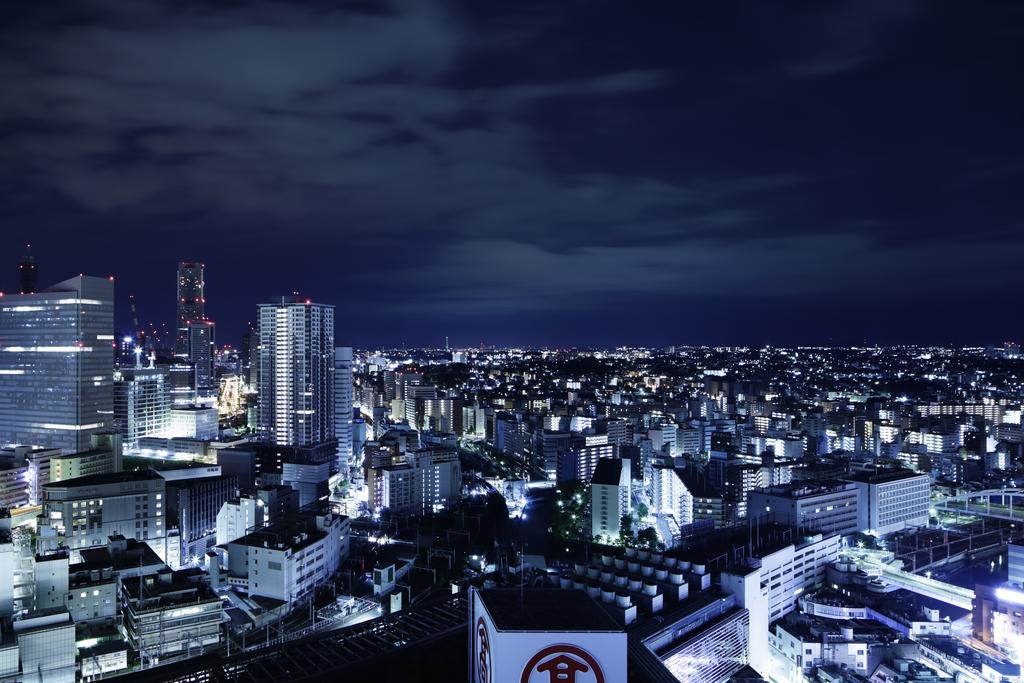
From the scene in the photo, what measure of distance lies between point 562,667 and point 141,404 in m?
19.2

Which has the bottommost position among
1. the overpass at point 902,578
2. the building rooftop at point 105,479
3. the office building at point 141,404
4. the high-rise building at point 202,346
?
the overpass at point 902,578

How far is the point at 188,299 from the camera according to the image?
35.9 m

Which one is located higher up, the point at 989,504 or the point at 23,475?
the point at 23,475

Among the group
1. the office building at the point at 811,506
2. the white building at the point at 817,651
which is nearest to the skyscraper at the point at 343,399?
the office building at the point at 811,506

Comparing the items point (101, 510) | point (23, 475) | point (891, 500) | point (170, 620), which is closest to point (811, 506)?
point (891, 500)

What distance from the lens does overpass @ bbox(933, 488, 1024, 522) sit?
Result: 1303cm

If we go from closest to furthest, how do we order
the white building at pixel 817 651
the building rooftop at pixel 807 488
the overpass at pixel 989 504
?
1. the white building at pixel 817 651
2. the building rooftop at pixel 807 488
3. the overpass at pixel 989 504

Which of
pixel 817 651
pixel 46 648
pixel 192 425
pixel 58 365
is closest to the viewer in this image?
pixel 46 648

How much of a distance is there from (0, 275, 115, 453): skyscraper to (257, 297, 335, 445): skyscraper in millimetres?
3635

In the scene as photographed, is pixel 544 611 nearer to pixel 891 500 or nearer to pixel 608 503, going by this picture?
pixel 608 503

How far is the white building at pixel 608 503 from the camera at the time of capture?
1172 centimetres

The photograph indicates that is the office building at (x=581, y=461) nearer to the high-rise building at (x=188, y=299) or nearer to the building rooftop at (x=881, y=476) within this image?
the building rooftop at (x=881, y=476)

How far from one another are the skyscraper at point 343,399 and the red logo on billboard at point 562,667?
14896mm

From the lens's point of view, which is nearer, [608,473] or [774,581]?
[774,581]
